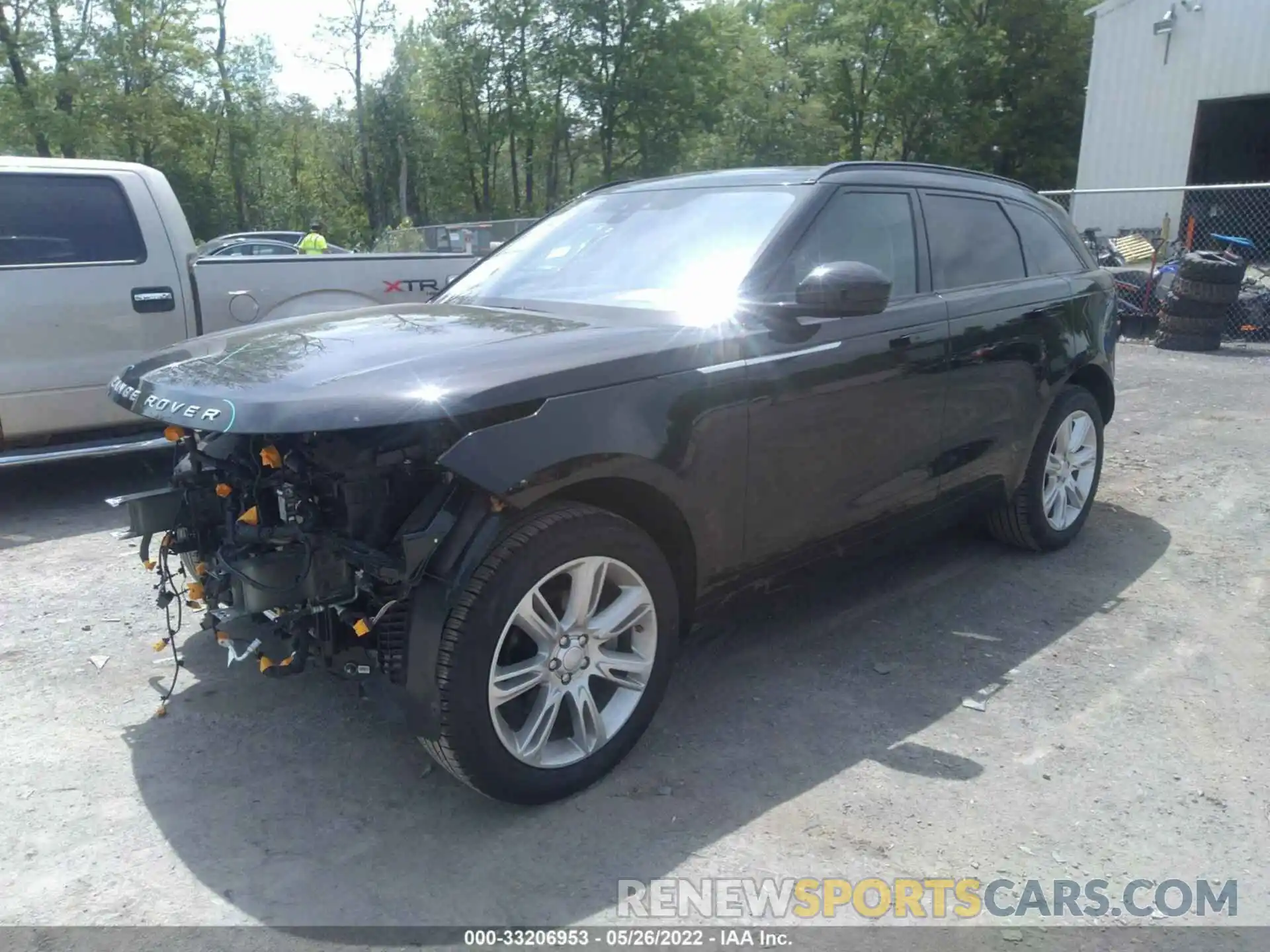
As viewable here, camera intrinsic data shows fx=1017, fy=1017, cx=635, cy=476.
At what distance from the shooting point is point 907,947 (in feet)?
8.29

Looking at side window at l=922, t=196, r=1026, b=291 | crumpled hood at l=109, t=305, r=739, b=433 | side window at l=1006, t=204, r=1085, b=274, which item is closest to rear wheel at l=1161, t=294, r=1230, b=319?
side window at l=1006, t=204, r=1085, b=274

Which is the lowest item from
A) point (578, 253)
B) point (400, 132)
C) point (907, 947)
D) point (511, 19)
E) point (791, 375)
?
point (907, 947)

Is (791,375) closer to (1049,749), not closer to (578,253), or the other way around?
(578,253)

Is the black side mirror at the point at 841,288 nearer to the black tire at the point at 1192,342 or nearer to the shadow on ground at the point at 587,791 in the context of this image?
the shadow on ground at the point at 587,791

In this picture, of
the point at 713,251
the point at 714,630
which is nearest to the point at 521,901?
the point at 714,630

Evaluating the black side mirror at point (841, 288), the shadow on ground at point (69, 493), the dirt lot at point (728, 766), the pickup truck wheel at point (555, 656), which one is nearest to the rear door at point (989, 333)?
the dirt lot at point (728, 766)

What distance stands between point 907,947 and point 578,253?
9.23 feet

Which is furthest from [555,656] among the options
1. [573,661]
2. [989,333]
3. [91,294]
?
[91,294]

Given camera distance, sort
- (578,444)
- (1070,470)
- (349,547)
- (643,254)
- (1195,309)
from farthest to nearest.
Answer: (1195,309) → (1070,470) → (643,254) → (578,444) → (349,547)

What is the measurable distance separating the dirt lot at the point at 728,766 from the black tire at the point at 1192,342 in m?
9.10

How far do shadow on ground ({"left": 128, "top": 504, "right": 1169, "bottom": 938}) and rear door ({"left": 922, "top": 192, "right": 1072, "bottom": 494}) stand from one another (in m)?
0.70

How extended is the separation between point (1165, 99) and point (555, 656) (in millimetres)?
24339

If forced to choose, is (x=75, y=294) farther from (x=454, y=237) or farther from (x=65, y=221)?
(x=454, y=237)

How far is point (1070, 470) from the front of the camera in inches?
209
